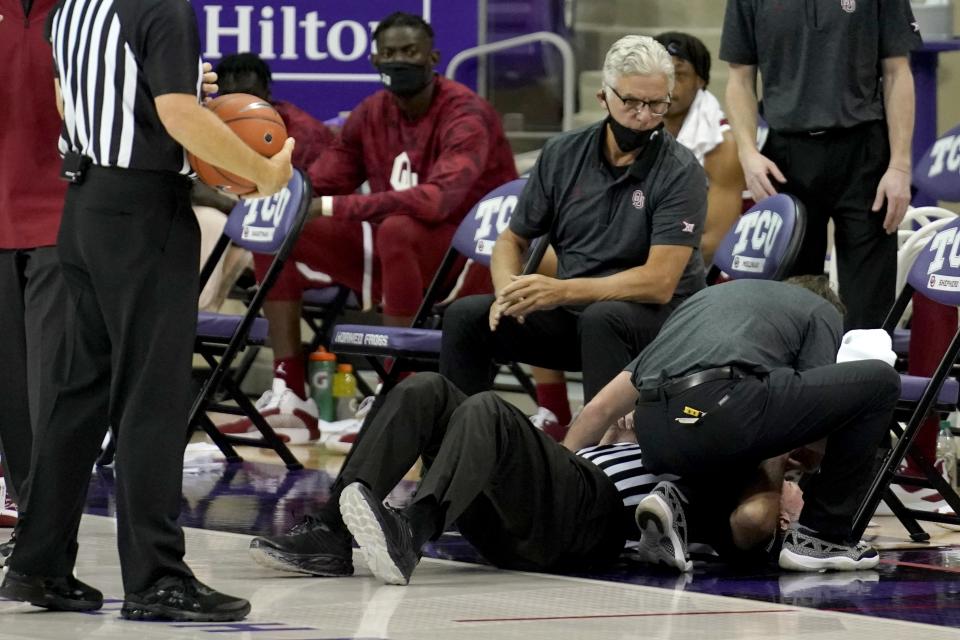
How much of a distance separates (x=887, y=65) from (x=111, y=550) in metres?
3.15

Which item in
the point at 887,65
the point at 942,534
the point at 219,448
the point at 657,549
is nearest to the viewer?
the point at 657,549

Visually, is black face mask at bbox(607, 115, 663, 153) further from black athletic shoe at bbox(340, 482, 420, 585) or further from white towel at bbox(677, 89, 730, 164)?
black athletic shoe at bbox(340, 482, 420, 585)

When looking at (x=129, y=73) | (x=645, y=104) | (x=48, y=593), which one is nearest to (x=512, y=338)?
(x=645, y=104)

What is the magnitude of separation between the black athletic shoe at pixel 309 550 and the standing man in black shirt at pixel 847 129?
2.35m

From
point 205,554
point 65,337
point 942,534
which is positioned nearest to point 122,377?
point 65,337

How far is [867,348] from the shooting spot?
542 centimetres

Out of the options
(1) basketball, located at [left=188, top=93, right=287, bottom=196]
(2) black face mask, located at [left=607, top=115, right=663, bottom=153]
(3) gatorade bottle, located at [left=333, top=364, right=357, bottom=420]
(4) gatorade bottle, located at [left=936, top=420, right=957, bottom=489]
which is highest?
(1) basketball, located at [left=188, top=93, right=287, bottom=196]

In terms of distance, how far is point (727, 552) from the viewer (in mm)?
5426

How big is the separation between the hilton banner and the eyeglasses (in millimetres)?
3106

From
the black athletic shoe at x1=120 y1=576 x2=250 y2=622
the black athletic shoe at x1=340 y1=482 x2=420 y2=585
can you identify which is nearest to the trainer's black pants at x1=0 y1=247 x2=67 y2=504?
the black athletic shoe at x1=120 y1=576 x2=250 y2=622

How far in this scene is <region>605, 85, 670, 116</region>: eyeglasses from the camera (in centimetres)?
619

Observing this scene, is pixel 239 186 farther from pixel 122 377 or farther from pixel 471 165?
pixel 471 165

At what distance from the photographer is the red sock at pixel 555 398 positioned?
7.66m

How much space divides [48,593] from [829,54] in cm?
346
